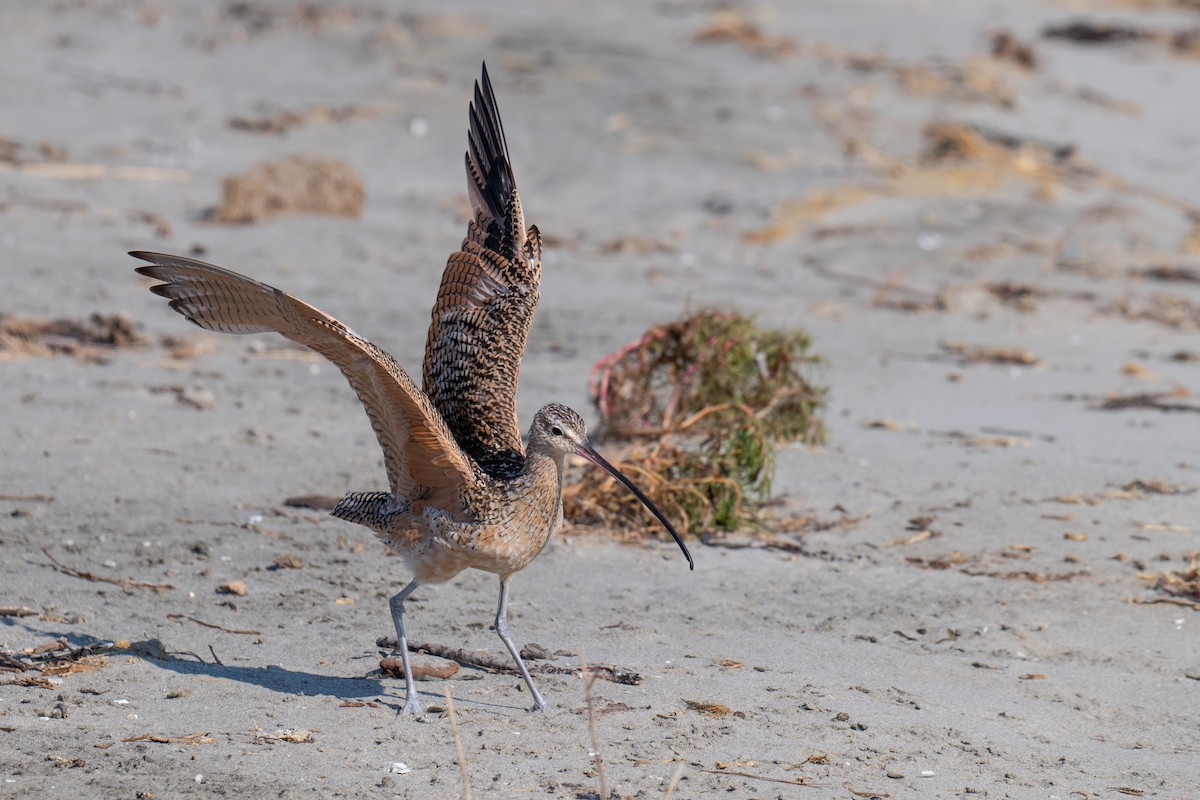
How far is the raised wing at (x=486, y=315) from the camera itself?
5492 millimetres

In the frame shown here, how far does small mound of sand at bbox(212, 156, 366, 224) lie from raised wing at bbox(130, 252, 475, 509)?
7.66 metres

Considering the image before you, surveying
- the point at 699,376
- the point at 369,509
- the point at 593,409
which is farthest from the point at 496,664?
the point at 593,409

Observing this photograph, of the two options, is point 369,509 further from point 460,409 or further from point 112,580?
point 112,580

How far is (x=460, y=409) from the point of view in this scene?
552 cm

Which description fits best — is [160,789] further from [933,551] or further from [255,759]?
[933,551]

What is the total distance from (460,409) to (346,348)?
93 centimetres

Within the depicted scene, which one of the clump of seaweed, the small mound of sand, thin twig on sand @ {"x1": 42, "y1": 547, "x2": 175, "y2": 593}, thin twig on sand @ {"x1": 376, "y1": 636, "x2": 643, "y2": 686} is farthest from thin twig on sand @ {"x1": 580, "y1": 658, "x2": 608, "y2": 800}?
the small mound of sand

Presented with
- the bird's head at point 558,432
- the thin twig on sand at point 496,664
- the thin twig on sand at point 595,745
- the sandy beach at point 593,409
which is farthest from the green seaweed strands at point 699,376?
the thin twig on sand at point 595,745

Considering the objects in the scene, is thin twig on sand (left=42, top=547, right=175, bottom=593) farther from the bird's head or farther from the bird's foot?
the bird's head

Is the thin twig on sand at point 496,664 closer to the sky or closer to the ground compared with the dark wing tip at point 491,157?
closer to the ground

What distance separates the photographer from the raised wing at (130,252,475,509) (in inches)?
180

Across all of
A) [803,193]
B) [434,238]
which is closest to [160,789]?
[434,238]

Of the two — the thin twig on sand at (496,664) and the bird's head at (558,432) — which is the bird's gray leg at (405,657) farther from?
the bird's head at (558,432)

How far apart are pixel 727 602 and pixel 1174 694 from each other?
1780mm
